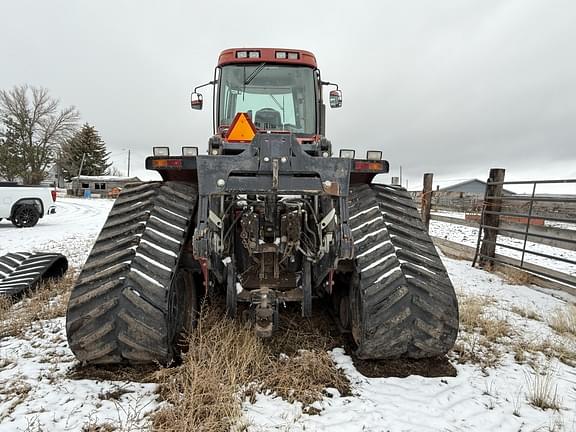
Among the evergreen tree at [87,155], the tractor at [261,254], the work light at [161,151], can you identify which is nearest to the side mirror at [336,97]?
the tractor at [261,254]

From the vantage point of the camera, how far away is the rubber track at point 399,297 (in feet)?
9.13

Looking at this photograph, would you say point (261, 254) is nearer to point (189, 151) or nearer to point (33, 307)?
point (189, 151)

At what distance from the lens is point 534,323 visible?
14.0ft

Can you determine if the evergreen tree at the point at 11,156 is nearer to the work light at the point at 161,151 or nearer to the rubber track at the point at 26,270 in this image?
the rubber track at the point at 26,270

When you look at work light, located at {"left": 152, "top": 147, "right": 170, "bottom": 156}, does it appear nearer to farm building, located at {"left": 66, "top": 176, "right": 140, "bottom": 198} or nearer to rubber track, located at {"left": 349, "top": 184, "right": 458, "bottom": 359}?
rubber track, located at {"left": 349, "top": 184, "right": 458, "bottom": 359}

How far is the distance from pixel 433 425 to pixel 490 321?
2124 millimetres

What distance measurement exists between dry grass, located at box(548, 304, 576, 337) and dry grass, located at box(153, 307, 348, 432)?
114 inches

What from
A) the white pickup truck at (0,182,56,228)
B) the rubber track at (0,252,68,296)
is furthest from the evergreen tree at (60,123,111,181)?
the rubber track at (0,252,68,296)

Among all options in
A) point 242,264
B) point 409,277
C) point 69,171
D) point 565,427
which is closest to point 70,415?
point 242,264

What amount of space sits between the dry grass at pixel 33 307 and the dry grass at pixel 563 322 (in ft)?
17.9

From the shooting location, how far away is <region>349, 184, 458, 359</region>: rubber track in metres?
2.78

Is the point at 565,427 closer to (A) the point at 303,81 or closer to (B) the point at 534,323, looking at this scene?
(B) the point at 534,323

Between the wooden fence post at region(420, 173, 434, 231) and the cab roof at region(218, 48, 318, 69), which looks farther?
the wooden fence post at region(420, 173, 434, 231)

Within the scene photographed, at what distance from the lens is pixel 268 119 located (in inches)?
177
